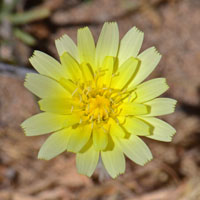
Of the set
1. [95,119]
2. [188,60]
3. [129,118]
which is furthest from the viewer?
[188,60]

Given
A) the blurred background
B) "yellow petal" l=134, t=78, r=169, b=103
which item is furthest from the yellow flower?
the blurred background

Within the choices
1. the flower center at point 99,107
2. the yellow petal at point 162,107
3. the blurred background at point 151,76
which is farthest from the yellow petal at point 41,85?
the blurred background at point 151,76

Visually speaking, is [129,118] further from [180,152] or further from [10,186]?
[10,186]

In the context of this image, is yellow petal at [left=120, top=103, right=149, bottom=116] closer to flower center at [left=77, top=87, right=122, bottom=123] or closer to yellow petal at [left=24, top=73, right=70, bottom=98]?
flower center at [left=77, top=87, right=122, bottom=123]

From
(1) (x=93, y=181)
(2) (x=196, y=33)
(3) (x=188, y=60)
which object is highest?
(2) (x=196, y=33)

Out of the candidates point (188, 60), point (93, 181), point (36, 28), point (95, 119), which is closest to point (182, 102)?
point (188, 60)

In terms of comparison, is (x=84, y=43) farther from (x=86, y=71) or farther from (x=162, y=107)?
(x=162, y=107)

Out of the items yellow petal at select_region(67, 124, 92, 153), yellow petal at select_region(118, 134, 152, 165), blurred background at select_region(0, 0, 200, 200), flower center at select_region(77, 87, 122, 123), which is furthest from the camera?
blurred background at select_region(0, 0, 200, 200)
